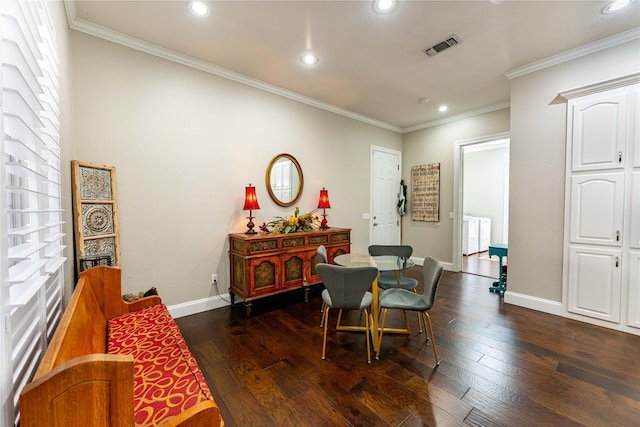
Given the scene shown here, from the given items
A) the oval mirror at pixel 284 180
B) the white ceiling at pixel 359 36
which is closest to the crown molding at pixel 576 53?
the white ceiling at pixel 359 36

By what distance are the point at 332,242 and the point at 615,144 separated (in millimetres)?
3254

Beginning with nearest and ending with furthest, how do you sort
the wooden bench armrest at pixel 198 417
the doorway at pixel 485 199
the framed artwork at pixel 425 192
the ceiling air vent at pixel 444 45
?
the wooden bench armrest at pixel 198 417, the ceiling air vent at pixel 444 45, the framed artwork at pixel 425 192, the doorway at pixel 485 199

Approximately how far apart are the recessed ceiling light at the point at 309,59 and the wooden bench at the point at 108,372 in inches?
108

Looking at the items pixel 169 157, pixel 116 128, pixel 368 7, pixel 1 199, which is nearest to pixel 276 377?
pixel 1 199

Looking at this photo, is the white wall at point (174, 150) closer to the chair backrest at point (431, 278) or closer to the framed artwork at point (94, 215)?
the framed artwork at point (94, 215)

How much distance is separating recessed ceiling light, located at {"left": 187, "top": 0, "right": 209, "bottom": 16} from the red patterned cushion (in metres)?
2.51

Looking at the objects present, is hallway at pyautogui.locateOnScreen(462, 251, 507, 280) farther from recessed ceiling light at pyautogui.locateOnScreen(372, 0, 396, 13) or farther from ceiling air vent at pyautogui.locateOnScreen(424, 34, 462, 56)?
recessed ceiling light at pyautogui.locateOnScreen(372, 0, 396, 13)

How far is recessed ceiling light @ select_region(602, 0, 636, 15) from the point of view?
2174 millimetres

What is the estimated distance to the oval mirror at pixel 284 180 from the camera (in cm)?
371

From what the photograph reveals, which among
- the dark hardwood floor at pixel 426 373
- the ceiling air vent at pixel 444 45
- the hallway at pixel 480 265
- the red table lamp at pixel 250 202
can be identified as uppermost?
the ceiling air vent at pixel 444 45

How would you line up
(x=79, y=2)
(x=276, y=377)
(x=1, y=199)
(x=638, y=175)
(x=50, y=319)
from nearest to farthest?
(x=1, y=199), (x=50, y=319), (x=276, y=377), (x=79, y=2), (x=638, y=175)

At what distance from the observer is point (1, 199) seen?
A: 0.74m

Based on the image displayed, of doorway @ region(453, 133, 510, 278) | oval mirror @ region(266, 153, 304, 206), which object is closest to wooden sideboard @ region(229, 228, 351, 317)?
oval mirror @ region(266, 153, 304, 206)

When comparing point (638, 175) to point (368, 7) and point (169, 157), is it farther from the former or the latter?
point (169, 157)
